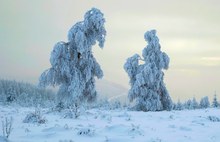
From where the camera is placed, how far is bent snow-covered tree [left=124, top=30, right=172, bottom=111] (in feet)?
110

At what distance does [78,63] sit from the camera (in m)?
25.9

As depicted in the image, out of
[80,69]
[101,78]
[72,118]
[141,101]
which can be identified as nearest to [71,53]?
[80,69]

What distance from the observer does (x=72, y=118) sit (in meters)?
17.7

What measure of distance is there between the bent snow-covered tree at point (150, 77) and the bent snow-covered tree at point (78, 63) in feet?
28.1

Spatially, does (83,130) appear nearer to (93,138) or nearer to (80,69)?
(93,138)

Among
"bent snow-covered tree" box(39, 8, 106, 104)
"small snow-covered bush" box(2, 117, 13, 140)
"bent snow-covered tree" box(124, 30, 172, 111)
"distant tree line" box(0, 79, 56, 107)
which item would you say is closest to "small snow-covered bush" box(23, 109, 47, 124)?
"small snow-covered bush" box(2, 117, 13, 140)

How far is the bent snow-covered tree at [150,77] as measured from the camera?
110 feet

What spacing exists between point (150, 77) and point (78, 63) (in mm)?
9990

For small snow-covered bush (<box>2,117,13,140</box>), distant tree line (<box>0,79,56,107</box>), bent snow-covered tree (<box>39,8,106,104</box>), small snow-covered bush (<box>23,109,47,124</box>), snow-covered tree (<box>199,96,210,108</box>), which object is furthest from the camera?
distant tree line (<box>0,79,56,107</box>)

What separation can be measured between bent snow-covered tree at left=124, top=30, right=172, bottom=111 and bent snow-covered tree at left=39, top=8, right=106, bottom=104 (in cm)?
857

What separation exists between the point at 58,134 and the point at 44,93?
599 feet

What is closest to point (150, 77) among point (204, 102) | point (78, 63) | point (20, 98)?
point (78, 63)

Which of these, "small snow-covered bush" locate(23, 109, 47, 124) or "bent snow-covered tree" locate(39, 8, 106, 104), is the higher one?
"bent snow-covered tree" locate(39, 8, 106, 104)

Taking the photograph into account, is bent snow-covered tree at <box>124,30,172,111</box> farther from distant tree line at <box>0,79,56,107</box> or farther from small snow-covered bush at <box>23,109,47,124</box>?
small snow-covered bush at <box>23,109,47,124</box>
